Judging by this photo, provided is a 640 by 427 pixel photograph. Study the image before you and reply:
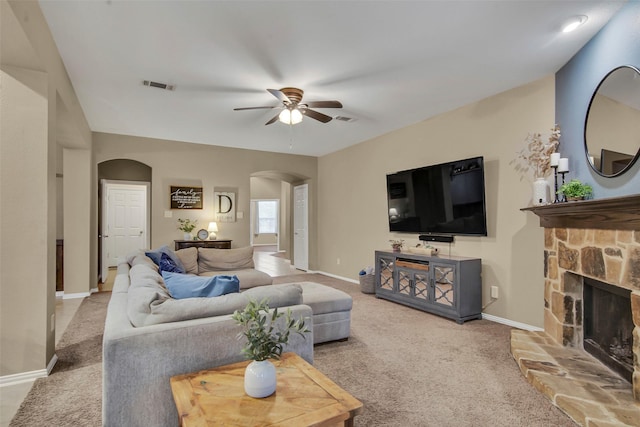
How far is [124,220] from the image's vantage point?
782 centimetres

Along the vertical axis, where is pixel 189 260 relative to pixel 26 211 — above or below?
below

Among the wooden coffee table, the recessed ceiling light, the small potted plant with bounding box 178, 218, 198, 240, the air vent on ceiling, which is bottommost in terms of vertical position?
the wooden coffee table

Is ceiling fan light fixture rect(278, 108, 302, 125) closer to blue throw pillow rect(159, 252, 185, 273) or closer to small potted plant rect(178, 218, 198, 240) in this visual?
blue throw pillow rect(159, 252, 185, 273)

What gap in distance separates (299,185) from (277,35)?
5593mm

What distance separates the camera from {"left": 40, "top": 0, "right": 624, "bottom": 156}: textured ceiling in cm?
242

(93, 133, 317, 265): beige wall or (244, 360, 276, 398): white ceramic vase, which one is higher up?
(93, 133, 317, 265): beige wall

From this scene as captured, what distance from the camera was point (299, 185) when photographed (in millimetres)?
8281

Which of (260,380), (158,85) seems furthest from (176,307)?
(158,85)

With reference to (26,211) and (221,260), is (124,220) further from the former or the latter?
(26,211)

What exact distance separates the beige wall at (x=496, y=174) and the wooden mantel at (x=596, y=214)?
65cm

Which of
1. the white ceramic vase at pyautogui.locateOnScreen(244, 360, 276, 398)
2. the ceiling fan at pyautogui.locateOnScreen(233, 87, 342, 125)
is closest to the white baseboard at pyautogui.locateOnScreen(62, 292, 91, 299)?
the ceiling fan at pyautogui.locateOnScreen(233, 87, 342, 125)

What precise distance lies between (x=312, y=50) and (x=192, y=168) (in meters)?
4.25

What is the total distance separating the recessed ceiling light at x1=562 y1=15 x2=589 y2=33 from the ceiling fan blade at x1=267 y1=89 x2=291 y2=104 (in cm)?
241

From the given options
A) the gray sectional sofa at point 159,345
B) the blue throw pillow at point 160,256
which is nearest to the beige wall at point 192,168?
the blue throw pillow at point 160,256
